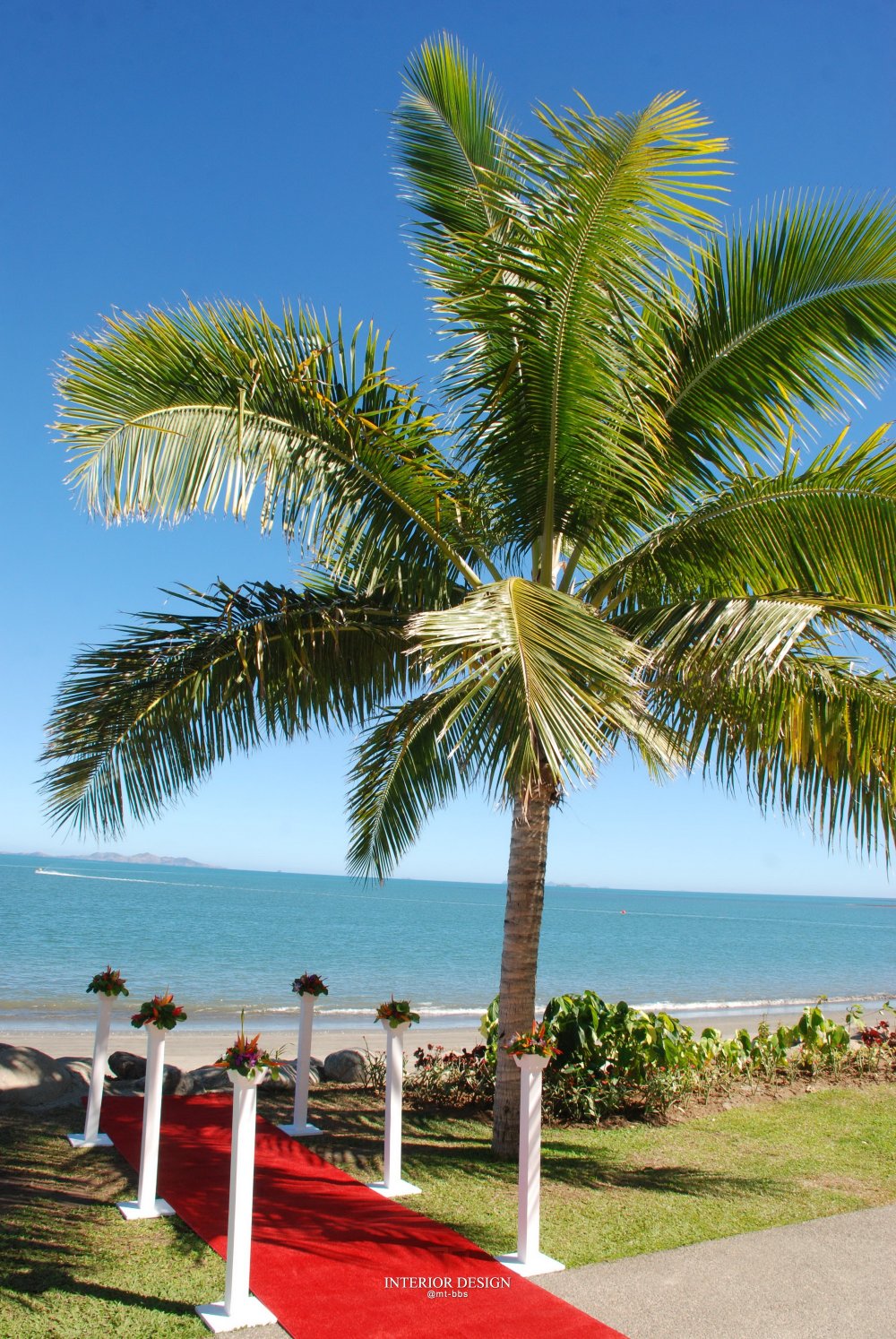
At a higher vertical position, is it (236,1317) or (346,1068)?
(236,1317)

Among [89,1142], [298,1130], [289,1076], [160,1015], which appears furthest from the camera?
[289,1076]

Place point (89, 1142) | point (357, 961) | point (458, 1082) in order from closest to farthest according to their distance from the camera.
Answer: point (89, 1142)
point (458, 1082)
point (357, 961)

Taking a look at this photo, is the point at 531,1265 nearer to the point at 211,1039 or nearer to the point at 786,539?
the point at 786,539

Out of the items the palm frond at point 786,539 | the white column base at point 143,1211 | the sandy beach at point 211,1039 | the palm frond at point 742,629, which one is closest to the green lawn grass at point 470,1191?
the white column base at point 143,1211

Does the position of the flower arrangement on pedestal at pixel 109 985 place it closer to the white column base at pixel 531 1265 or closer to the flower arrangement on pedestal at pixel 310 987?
the flower arrangement on pedestal at pixel 310 987

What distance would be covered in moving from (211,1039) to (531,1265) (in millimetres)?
12355

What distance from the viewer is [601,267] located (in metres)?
5.53

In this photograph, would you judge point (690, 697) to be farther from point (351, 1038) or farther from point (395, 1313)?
point (351, 1038)

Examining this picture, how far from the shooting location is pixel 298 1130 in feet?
24.7

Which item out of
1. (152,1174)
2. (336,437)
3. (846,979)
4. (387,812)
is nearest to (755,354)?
(336,437)

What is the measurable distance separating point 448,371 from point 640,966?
39.0 meters

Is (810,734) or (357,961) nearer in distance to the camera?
(810,734)

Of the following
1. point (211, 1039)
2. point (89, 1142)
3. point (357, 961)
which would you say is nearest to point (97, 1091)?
point (89, 1142)

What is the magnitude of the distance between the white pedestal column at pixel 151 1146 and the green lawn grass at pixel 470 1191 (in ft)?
0.35
